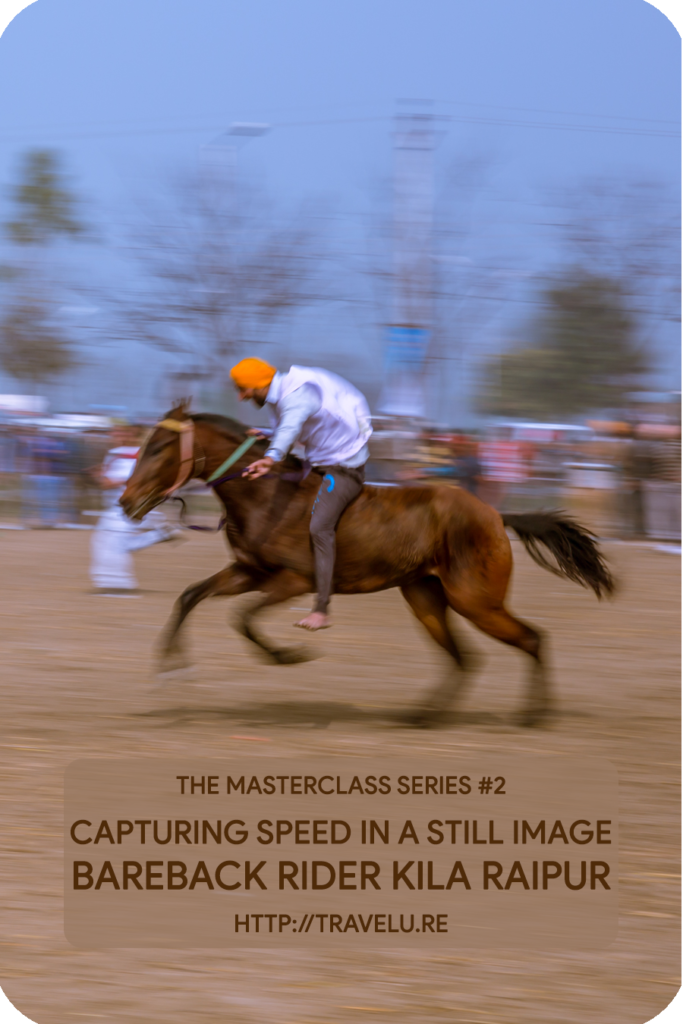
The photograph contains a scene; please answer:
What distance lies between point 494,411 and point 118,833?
12.9 meters

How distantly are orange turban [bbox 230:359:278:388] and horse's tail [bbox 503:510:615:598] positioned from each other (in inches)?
64.8

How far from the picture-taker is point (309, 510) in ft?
19.2

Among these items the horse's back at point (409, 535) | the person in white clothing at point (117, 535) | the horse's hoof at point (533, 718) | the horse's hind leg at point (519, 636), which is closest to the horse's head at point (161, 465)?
the horse's back at point (409, 535)

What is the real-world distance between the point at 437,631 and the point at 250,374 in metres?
1.78

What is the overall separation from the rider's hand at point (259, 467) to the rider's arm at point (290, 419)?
27 millimetres

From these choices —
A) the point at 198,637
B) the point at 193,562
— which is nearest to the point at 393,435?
the point at 193,562

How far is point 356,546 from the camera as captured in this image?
5910 millimetres

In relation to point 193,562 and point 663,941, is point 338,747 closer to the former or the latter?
point 663,941

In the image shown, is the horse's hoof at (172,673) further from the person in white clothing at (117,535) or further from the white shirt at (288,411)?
the person in white clothing at (117,535)

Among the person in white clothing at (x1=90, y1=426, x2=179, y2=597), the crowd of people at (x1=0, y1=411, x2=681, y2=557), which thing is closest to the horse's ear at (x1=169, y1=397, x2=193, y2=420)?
the person in white clothing at (x1=90, y1=426, x2=179, y2=597)

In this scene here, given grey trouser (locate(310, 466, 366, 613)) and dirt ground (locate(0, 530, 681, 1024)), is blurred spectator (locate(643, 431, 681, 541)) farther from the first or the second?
grey trouser (locate(310, 466, 366, 613))

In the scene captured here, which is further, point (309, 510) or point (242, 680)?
point (242, 680)

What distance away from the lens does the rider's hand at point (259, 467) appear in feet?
18.0

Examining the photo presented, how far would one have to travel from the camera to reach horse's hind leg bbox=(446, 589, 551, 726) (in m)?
6.01
